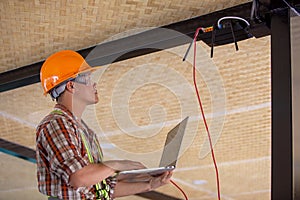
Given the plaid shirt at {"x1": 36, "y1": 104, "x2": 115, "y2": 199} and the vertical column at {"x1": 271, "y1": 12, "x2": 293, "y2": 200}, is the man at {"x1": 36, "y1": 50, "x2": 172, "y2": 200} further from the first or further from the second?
the vertical column at {"x1": 271, "y1": 12, "x2": 293, "y2": 200}

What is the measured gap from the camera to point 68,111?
7.88 ft

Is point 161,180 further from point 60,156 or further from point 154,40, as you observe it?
point 154,40

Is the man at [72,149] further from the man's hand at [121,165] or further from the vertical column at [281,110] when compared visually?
the vertical column at [281,110]

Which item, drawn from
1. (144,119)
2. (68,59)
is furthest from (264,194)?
(68,59)

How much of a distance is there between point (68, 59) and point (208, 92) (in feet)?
4.20

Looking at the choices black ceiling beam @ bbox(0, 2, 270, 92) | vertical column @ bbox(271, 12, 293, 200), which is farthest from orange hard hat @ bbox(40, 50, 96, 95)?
vertical column @ bbox(271, 12, 293, 200)

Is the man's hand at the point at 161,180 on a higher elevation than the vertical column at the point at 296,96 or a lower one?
lower

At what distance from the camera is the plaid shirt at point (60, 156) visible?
2.15m

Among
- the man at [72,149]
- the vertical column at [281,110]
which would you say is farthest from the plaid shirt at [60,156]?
the vertical column at [281,110]

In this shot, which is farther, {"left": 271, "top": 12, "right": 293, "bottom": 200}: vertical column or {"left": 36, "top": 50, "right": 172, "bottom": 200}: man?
{"left": 36, "top": 50, "right": 172, "bottom": 200}: man

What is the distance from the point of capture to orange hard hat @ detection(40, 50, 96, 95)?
8.27 ft

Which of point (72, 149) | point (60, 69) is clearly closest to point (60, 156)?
point (72, 149)

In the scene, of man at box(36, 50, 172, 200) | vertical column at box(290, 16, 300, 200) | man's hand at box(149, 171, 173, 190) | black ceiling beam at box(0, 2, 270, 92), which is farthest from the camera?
black ceiling beam at box(0, 2, 270, 92)

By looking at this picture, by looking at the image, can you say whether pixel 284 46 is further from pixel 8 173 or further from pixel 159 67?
pixel 8 173
